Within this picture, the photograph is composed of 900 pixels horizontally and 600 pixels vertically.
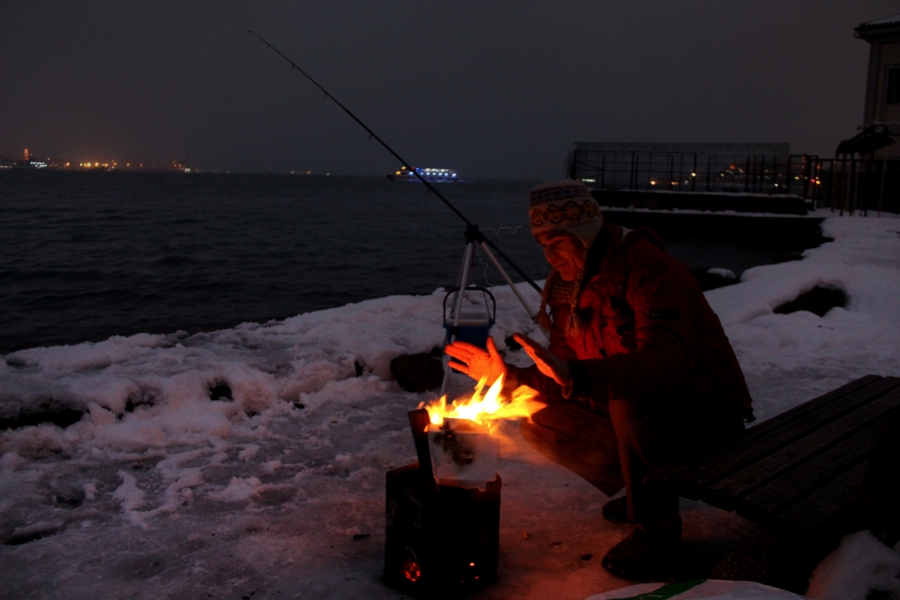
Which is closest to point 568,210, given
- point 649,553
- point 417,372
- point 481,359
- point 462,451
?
point 481,359

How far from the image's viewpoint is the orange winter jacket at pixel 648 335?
9.18ft

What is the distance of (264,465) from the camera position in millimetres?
4301

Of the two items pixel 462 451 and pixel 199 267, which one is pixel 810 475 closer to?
pixel 462 451

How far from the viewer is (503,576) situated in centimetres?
304

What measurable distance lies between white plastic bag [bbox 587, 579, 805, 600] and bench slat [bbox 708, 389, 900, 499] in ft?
1.27

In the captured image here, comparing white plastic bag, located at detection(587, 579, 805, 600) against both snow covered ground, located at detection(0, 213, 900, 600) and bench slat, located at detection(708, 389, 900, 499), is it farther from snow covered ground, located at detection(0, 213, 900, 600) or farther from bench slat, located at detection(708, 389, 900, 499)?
snow covered ground, located at detection(0, 213, 900, 600)

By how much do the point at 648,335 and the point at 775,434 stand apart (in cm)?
88

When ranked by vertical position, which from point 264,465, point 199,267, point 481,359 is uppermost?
point 481,359

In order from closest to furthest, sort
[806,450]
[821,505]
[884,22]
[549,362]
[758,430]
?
1. [821,505]
2. [549,362]
3. [806,450]
4. [758,430]
5. [884,22]

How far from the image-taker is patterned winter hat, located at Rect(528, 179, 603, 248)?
118 inches

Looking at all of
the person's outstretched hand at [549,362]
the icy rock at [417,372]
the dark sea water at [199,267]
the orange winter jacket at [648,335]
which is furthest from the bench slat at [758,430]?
the dark sea water at [199,267]

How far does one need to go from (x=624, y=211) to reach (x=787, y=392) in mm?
18321

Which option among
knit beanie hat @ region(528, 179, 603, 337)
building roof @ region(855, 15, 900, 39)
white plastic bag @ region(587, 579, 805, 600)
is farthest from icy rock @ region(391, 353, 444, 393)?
building roof @ region(855, 15, 900, 39)

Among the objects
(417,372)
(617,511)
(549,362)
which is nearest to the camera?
(549,362)
